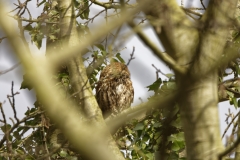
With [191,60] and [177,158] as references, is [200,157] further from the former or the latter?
[177,158]

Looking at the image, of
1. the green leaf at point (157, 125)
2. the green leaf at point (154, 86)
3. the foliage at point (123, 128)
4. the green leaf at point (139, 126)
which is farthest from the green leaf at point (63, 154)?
the green leaf at point (154, 86)

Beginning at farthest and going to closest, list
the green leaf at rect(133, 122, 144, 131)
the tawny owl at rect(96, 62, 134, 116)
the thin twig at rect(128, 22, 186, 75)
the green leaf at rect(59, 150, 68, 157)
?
1. the tawny owl at rect(96, 62, 134, 116)
2. the green leaf at rect(59, 150, 68, 157)
3. the green leaf at rect(133, 122, 144, 131)
4. the thin twig at rect(128, 22, 186, 75)

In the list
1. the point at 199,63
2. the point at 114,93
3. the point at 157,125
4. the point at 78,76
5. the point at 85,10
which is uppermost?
→ the point at 85,10

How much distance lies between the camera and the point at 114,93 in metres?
6.99

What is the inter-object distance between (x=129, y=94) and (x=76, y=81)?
323 centimetres

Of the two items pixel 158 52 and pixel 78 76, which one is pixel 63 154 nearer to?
pixel 78 76

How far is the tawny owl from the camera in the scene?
271 inches

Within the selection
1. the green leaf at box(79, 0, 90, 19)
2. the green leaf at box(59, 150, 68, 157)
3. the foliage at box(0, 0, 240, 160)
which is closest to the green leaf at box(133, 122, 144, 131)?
the foliage at box(0, 0, 240, 160)

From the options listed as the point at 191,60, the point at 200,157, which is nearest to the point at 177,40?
the point at 191,60

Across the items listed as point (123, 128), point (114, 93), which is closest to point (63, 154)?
point (123, 128)

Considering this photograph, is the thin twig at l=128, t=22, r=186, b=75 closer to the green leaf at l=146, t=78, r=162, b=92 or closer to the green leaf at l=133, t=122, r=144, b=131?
the green leaf at l=146, t=78, r=162, b=92

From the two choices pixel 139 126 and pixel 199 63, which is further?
pixel 139 126

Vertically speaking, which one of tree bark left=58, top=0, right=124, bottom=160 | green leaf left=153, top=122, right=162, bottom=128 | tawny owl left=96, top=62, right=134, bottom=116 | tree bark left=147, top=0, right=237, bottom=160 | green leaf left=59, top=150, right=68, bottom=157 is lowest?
tree bark left=147, top=0, right=237, bottom=160

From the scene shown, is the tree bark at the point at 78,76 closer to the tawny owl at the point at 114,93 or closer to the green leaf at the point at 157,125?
the green leaf at the point at 157,125
